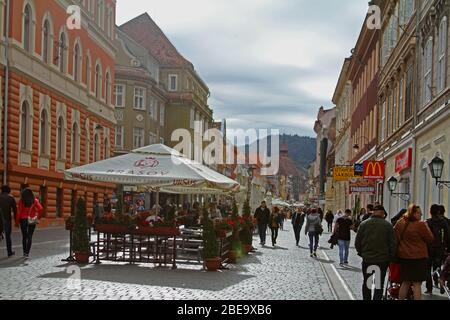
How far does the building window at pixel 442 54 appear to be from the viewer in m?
22.1

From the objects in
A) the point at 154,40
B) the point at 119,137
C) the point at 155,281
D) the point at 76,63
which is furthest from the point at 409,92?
the point at 154,40

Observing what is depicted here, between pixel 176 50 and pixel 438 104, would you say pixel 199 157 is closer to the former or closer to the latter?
pixel 176 50

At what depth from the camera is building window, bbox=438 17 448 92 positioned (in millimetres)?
22141

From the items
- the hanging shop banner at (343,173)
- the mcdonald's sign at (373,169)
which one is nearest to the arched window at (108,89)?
the hanging shop banner at (343,173)

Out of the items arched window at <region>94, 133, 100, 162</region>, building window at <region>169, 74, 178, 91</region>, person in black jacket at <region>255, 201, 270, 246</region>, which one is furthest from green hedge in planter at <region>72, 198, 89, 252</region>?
building window at <region>169, 74, 178, 91</region>

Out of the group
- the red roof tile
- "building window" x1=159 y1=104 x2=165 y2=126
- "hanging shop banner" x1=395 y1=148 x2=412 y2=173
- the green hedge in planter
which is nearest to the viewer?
the green hedge in planter

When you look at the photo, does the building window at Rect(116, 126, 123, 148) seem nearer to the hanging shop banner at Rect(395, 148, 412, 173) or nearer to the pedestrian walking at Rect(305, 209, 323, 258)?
the hanging shop banner at Rect(395, 148, 412, 173)

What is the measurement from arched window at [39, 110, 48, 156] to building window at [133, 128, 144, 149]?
30885 mm

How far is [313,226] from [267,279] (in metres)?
8.74

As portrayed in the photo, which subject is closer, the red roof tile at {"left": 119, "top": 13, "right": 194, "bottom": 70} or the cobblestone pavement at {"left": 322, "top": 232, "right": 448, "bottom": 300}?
the cobblestone pavement at {"left": 322, "top": 232, "right": 448, "bottom": 300}

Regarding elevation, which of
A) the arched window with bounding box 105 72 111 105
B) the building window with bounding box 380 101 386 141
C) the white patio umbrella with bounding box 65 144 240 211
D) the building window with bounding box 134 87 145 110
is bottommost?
the white patio umbrella with bounding box 65 144 240 211

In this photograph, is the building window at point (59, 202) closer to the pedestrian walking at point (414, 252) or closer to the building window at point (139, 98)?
the pedestrian walking at point (414, 252)

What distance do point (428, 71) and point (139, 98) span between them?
153 ft
